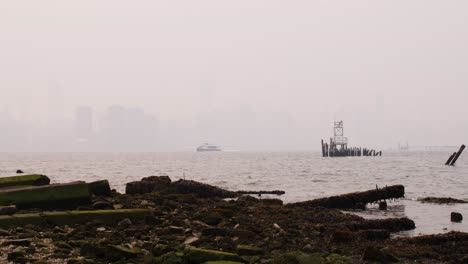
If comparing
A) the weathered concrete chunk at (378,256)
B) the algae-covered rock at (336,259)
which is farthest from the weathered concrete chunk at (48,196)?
the weathered concrete chunk at (378,256)

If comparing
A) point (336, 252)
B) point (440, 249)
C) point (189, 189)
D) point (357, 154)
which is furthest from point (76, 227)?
point (357, 154)

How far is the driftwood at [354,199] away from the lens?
66.7 ft

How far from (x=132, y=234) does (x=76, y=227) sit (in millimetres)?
1464

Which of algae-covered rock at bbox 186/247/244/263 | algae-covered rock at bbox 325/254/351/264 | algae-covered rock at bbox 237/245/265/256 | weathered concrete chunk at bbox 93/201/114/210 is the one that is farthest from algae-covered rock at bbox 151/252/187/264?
weathered concrete chunk at bbox 93/201/114/210

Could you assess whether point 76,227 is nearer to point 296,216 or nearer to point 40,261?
point 40,261

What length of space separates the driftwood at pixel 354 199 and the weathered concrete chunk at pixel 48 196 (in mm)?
9172

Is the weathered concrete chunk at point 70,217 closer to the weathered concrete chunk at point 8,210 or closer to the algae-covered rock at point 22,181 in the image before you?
the weathered concrete chunk at point 8,210

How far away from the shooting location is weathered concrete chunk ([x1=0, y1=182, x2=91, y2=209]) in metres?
13.2

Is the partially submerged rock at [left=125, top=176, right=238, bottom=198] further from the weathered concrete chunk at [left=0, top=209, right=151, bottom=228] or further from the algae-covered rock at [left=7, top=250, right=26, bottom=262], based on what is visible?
the algae-covered rock at [left=7, top=250, right=26, bottom=262]

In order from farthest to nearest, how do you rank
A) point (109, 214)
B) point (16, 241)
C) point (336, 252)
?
point (109, 214)
point (336, 252)
point (16, 241)

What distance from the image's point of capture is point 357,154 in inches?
6678

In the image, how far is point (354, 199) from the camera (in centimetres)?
2119

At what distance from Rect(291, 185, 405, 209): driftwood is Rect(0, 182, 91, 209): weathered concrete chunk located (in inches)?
361

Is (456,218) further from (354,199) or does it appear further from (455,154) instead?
(455,154)
